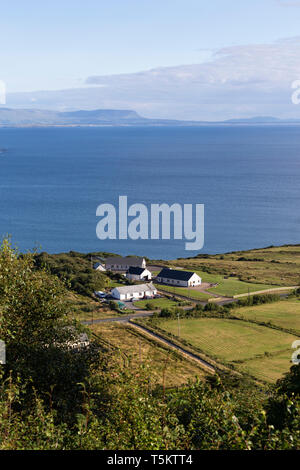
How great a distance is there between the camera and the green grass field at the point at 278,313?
45.9m

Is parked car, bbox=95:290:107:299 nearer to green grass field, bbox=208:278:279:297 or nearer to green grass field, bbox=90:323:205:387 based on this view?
green grass field, bbox=90:323:205:387

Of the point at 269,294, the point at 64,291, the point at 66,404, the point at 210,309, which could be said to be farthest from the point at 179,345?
the point at 66,404

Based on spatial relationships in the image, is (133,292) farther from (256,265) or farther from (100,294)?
(256,265)

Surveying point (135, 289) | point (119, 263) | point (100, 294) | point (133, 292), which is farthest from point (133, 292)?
point (119, 263)

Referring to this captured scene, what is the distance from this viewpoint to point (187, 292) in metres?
59.7

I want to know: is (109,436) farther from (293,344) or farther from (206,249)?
(206,249)

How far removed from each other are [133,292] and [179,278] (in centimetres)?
833

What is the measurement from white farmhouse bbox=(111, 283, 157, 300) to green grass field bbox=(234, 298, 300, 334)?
1191 centimetres

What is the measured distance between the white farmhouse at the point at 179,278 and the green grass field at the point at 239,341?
49.7 ft

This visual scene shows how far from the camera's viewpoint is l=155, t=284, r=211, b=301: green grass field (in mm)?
57384

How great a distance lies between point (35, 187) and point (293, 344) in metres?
125

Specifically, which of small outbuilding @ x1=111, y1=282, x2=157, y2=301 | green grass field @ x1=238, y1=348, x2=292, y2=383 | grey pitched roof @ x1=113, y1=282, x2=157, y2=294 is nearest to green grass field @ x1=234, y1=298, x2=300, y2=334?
green grass field @ x1=238, y1=348, x2=292, y2=383

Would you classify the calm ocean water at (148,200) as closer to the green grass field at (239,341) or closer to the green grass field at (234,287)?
the green grass field at (234,287)
